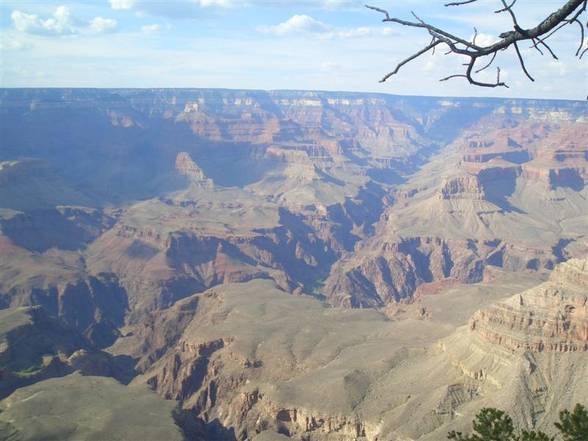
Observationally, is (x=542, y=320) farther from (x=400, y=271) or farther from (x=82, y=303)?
(x=82, y=303)

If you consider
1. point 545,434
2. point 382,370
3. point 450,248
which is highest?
point 545,434

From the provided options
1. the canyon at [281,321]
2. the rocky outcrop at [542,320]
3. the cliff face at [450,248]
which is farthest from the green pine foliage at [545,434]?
the cliff face at [450,248]

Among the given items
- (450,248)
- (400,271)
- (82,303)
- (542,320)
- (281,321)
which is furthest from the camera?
(450,248)

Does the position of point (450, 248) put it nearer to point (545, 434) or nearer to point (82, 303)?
point (82, 303)

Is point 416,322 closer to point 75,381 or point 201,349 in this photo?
point 201,349

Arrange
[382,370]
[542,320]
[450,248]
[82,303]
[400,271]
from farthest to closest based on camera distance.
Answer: [450,248]
[400,271]
[82,303]
[382,370]
[542,320]

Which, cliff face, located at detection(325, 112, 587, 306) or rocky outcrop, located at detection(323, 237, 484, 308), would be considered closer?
rocky outcrop, located at detection(323, 237, 484, 308)

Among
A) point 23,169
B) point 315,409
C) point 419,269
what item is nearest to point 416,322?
point 315,409

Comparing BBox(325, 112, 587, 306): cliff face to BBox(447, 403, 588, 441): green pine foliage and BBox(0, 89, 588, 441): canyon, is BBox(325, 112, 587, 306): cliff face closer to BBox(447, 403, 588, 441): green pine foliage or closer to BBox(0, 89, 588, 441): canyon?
BBox(0, 89, 588, 441): canyon

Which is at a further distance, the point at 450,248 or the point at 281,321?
the point at 450,248

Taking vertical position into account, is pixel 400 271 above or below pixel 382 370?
below

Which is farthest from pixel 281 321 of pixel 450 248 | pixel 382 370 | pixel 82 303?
pixel 450 248

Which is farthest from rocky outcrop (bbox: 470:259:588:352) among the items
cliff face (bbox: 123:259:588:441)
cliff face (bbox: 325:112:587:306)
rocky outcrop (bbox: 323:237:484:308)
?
rocky outcrop (bbox: 323:237:484:308)

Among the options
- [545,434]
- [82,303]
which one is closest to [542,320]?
[545,434]
